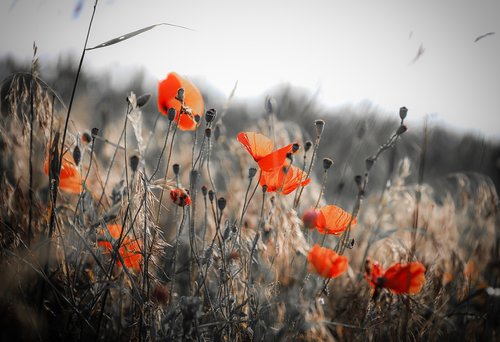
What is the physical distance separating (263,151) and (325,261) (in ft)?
1.69

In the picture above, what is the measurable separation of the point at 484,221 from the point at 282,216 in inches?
52.0

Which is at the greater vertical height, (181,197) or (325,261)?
(181,197)

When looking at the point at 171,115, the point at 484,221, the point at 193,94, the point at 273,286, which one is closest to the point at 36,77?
the point at 171,115

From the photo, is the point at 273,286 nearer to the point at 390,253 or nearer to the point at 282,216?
the point at 282,216

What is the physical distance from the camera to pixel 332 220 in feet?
4.34

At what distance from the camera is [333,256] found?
1075 mm

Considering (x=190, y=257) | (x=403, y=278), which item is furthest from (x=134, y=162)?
(x=403, y=278)

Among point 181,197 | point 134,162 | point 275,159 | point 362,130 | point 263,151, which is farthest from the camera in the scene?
point 362,130

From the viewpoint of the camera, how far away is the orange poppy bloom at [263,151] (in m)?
1.30

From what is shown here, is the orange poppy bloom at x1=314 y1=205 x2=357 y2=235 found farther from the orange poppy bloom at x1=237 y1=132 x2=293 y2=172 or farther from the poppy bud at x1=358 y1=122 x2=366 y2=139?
the poppy bud at x1=358 y1=122 x2=366 y2=139

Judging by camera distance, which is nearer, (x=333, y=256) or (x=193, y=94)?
(x=333, y=256)

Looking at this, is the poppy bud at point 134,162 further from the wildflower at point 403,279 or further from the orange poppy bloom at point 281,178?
the wildflower at point 403,279

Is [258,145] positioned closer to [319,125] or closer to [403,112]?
[319,125]

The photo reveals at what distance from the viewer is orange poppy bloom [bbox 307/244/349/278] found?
107 cm
